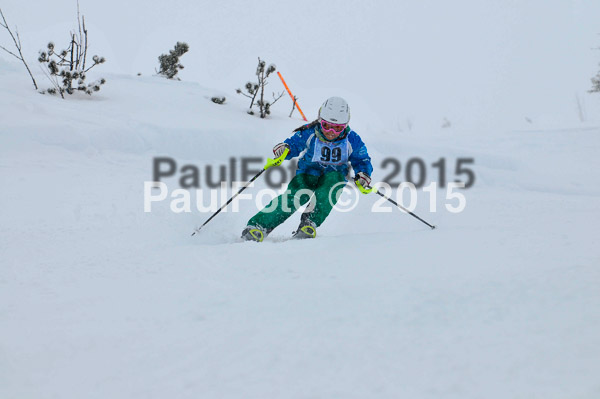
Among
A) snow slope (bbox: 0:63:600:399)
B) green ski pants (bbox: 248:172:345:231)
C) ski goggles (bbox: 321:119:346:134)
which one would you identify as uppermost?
ski goggles (bbox: 321:119:346:134)

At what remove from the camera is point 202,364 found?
4.53ft

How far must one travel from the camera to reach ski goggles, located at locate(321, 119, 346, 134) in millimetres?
4055

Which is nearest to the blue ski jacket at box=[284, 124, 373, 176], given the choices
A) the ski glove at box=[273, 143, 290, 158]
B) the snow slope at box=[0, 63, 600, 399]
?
the ski glove at box=[273, 143, 290, 158]

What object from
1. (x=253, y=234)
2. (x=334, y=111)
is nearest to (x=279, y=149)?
(x=334, y=111)

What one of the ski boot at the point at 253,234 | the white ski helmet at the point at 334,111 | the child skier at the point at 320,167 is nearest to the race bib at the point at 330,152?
the child skier at the point at 320,167

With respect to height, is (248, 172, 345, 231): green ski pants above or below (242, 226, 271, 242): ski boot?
above

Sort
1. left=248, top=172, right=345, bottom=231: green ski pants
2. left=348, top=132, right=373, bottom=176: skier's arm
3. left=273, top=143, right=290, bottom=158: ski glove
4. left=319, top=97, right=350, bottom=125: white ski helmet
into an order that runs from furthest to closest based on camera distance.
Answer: left=348, top=132, right=373, bottom=176: skier's arm
left=273, top=143, right=290, bottom=158: ski glove
left=319, top=97, right=350, bottom=125: white ski helmet
left=248, top=172, right=345, bottom=231: green ski pants

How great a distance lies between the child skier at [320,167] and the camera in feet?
12.8

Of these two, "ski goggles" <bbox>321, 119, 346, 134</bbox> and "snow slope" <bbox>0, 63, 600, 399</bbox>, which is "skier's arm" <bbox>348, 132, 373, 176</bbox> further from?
"snow slope" <bbox>0, 63, 600, 399</bbox>

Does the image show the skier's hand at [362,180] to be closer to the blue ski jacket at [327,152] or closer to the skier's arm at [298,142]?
the blue ski jacket at [327,152]

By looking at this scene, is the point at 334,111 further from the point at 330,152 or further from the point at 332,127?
the point at 330,152

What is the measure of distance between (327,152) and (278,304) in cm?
257

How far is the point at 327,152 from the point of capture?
13.8 feet

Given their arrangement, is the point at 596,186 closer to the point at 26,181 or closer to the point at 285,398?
the point at 285,398
